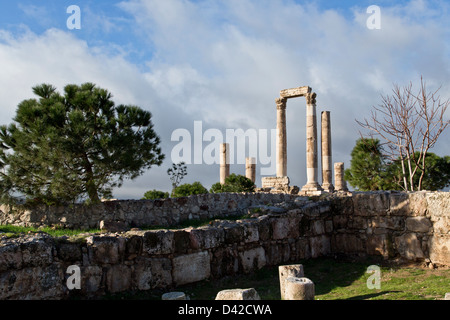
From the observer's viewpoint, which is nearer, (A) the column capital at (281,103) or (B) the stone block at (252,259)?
(B) the stone block at (252,259)

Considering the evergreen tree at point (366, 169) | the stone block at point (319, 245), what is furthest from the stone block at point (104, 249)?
the evergreen tree at point (366, 169)

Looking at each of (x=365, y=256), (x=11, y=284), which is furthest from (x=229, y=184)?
(x=11, y=284)

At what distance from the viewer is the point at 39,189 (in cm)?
1609

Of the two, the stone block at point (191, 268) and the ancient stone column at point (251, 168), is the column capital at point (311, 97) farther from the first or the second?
the stone block at point (191, 268)

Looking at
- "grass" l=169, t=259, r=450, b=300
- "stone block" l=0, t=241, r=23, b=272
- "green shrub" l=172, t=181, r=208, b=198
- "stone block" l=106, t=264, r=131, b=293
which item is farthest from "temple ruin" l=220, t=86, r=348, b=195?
"stone block" l=0, t=241, r=23, b=272

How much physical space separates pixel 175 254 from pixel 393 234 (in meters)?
5.87

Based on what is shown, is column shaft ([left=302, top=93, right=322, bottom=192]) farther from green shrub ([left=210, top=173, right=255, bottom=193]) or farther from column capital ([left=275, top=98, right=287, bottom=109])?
green shrub ([left=210, top=173, right=255, bottom=193])

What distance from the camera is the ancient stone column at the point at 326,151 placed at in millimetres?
30781

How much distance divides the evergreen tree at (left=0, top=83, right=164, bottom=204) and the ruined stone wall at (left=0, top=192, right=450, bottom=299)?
746 cm

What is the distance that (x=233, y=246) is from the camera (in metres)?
9.31

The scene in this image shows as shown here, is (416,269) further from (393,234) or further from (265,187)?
(265,187)

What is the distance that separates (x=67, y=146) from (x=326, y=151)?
2067 cm

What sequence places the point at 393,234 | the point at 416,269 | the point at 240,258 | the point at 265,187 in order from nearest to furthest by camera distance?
the point at 240,258 → the point at 416,269 → the point at 393,234 → the point at 265,187

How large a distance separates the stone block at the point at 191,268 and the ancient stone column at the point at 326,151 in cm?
2314
